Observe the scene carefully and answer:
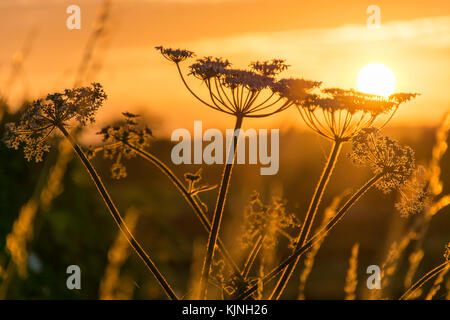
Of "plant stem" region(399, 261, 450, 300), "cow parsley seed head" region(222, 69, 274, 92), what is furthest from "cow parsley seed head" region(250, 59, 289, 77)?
"plant stem" region(399, 261, 450, 300)

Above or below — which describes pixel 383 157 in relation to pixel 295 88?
below

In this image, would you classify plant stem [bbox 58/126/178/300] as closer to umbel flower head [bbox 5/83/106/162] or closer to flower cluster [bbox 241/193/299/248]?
umbel flower head [bbox 5/83/106/162]

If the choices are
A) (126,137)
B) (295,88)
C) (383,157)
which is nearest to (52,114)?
(126,137)

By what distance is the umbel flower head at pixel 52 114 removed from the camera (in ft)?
11.0

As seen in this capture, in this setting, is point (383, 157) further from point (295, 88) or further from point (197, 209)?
point (197, 209)

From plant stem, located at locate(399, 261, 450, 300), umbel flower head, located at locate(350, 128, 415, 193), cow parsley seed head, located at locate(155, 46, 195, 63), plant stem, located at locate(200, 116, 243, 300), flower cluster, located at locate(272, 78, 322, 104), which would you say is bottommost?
plant stem, located at locate(399, 261, 450, 300)

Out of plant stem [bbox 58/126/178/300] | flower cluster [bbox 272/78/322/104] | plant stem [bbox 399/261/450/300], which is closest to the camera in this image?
plant stem [bbox 58/126/178/300]

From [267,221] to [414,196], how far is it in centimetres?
94

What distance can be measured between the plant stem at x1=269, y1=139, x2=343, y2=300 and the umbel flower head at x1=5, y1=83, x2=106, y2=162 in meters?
1.34

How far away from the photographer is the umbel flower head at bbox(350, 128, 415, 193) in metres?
3.59

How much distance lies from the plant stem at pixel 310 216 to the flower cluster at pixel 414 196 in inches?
18.1

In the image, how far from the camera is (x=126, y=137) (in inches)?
142
